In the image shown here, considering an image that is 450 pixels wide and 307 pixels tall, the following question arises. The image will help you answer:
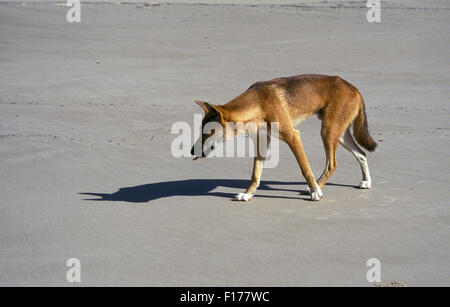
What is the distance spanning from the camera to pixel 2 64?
16219mm

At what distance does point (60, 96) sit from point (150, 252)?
8.00 m

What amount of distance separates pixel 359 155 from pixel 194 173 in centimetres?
217

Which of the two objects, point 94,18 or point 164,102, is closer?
point 164,102

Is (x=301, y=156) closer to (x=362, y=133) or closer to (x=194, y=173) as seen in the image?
(x=362, y=133)

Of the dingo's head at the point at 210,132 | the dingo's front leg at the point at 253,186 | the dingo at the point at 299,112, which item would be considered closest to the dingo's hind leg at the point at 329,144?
the dingo at the point at 299,112

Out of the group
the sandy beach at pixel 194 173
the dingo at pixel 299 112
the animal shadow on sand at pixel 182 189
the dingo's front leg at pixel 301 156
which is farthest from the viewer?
the animal shadow on sand at pixel 182 189

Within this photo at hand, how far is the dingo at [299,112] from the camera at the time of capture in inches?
296

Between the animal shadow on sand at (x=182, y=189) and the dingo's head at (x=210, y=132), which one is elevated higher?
the dingo's head at (x=210, y=132)

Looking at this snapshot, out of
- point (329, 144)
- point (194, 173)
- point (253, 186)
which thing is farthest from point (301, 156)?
point (194, 173)

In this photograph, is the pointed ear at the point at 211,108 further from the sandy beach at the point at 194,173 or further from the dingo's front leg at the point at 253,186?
the sandy beach at the point at 194,173

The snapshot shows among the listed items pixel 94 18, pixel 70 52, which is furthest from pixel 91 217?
pixel 94 18

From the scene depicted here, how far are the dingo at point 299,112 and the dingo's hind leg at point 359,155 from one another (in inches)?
0.5

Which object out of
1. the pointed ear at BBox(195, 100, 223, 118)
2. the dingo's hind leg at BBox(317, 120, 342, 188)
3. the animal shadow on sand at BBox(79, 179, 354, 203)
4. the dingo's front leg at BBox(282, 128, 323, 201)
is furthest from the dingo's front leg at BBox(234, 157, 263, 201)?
the pointed ear at BBox(195, 100, 223, 118)
